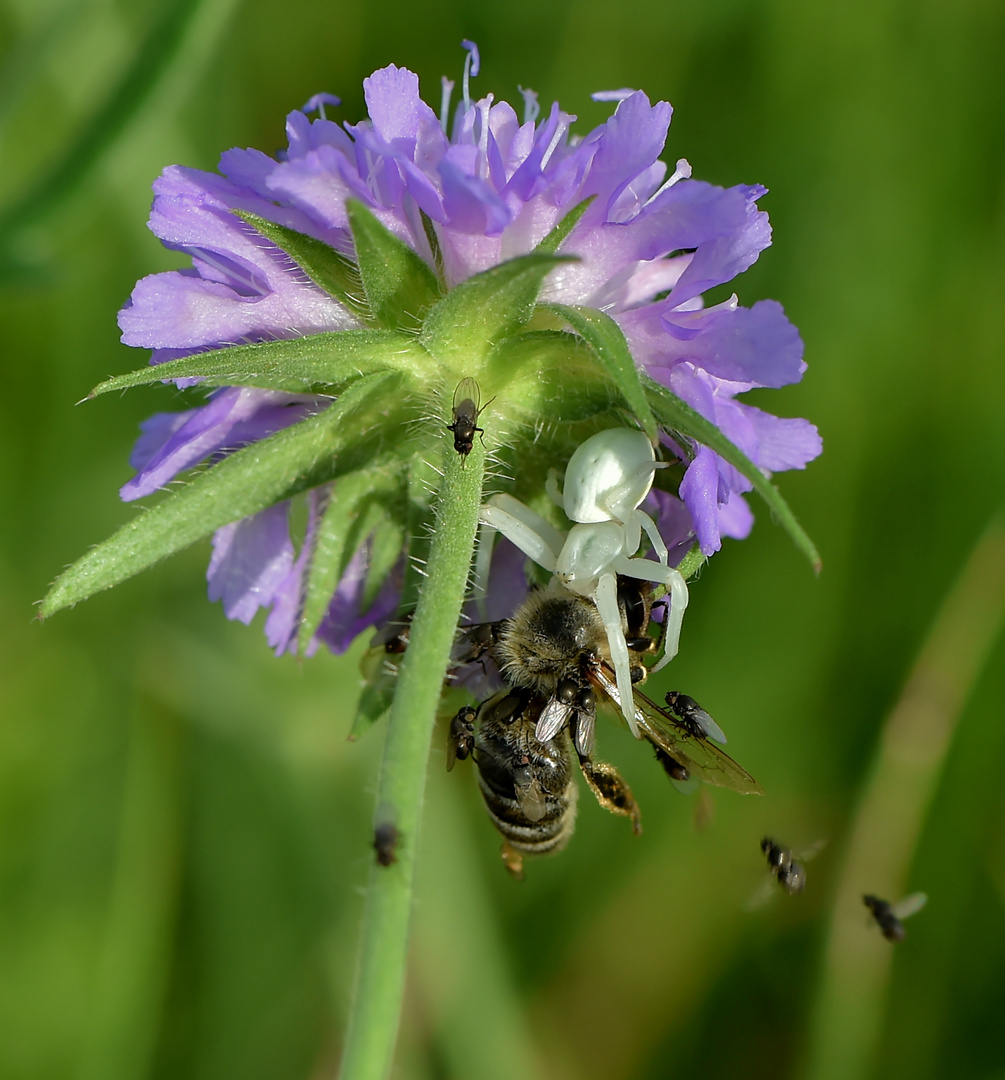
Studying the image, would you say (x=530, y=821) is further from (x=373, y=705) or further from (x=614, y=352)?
(x=614, y=352)

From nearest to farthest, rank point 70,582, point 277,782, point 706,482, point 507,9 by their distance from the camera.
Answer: point 70,582 → point 706,482 → point 277,782 → point 507,9

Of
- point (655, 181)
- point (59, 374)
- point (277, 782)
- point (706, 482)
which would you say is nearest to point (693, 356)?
point (706, 482)

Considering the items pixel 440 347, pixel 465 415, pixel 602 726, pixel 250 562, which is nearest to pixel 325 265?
pixel 440 347

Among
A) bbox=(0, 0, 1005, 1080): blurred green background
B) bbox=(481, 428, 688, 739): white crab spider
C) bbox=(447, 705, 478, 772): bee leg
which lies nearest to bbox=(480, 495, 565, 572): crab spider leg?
bbox=(481, 428, 688, 739): white crab spider

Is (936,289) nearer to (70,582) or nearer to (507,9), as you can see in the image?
(507,9)

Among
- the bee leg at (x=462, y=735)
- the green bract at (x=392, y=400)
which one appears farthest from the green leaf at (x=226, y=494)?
the bee leg at (x=462, y=735)
